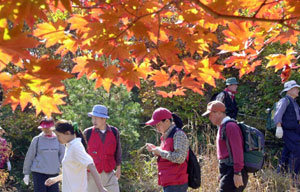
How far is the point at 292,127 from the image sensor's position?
8.29 m

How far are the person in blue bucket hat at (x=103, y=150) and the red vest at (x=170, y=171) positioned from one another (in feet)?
3.62

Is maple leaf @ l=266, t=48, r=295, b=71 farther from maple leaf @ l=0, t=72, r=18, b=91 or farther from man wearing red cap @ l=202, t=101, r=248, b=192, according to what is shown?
maple leaf @ l=0, t=72, r=18, b=91

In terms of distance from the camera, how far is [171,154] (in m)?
5.02

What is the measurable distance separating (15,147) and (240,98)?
17.1 ft

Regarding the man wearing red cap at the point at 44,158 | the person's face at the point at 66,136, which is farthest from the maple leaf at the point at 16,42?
the man wearing red cap at the point at 44,158

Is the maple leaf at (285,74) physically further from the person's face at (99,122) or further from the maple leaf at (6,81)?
the person's face at (99,122)

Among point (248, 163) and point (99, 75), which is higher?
point (99, 75)

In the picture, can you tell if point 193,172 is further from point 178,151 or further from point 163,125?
point 163,125

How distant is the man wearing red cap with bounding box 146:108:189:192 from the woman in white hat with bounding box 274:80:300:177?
11.5ft

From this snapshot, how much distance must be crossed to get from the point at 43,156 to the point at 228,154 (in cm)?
322

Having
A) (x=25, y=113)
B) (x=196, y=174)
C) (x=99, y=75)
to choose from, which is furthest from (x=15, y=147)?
(x=99, y=75)

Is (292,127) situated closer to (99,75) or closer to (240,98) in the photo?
(240,98)

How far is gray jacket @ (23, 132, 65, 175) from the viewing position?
23.6ft

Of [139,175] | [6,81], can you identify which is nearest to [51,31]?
[6,81]
